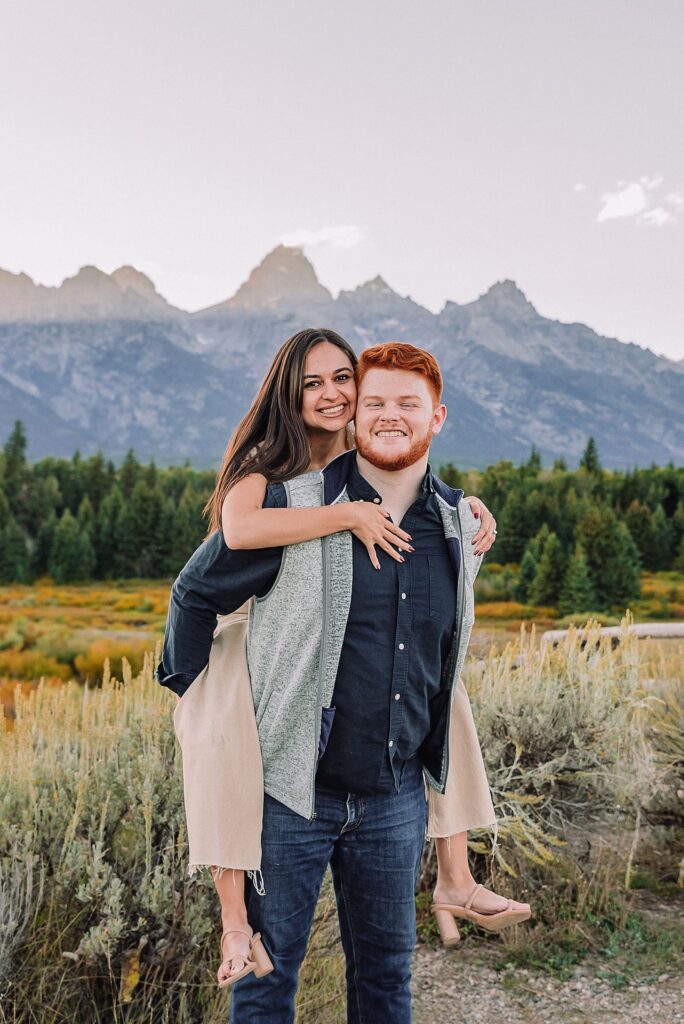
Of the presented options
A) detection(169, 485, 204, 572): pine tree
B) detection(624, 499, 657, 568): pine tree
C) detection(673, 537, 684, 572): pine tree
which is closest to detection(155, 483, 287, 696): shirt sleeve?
detection(673, 537, 684, 572): pine tree

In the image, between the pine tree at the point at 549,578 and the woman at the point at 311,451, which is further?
the pine tree at the point at 549,578

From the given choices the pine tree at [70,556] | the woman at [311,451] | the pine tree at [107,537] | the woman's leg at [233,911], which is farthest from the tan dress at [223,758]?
the pine tree at [70,556]

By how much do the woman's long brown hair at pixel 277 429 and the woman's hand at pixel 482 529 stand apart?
0.44 meters

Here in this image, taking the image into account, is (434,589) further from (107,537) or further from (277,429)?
(107,537)

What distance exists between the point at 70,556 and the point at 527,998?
25253 millimetres

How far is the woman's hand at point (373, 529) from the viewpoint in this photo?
1.79 meters

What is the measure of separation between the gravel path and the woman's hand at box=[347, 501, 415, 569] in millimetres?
2445

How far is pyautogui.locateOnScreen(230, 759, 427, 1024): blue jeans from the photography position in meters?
1.83

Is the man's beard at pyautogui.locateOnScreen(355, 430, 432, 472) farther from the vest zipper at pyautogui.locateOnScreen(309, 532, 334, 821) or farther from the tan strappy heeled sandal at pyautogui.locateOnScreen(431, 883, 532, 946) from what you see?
the tan strappy heeled sandal at pyautogui.locateOnScreen(431, 883, 532, 946)

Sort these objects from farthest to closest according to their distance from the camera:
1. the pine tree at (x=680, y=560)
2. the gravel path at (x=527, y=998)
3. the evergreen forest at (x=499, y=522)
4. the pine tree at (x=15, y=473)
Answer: the pine tree at (x=15, y=473) → the pine tree at (x=680, y=560) → the evergreen forest at (x=499, y=522) → the gravel path at (x=527, y=998)

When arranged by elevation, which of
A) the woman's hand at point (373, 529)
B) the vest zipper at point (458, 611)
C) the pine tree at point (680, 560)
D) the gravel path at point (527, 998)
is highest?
the woman's hand at point (373, 529)

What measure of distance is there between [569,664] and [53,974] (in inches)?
109

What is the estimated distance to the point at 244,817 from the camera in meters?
1.81

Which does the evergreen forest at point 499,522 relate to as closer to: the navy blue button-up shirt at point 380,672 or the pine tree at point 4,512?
the pine tree at point 4,512
